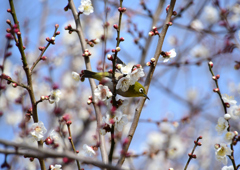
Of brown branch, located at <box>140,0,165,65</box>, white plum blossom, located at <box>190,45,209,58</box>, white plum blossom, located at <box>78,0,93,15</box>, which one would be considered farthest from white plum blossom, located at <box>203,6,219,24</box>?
white plum blossom, located at <box>78,0,93,15</box>

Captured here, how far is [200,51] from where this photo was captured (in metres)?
7.82

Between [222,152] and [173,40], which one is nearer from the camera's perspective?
[222,152]

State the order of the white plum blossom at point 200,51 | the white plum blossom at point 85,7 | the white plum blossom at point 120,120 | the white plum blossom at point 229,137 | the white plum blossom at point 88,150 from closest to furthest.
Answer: the white plum blossom at point 120,120
the white plum blossom at point 229,137
the white plum blossom at point 88,150
the white plum blossom at point 85,7
the white plum blossom at point 200,51

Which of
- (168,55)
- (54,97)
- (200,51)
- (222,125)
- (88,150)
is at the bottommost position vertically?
(88,150)

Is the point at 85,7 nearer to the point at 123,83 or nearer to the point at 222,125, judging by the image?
the point at 123,83

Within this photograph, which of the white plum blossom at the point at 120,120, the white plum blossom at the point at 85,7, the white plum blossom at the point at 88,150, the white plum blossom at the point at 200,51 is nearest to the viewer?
the white plum blossom at the point at 120,120

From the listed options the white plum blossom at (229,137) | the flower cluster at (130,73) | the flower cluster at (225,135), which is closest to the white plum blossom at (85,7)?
the flower cluster at (130,73)

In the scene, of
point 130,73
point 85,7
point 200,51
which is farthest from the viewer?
point 200,51

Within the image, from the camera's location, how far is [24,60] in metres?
2.27

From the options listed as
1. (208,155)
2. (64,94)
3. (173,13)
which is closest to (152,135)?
(208,155)

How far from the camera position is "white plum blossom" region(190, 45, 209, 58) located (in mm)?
7713

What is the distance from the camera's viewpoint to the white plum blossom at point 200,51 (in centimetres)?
771

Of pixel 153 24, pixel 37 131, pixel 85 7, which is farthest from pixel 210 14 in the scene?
pixel 37 131

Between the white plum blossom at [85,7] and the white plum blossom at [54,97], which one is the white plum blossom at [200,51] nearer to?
the white plum blossom at [85,7]
